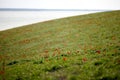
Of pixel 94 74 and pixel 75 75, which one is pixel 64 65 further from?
pixel 94 74

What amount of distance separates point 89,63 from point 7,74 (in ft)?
21.5

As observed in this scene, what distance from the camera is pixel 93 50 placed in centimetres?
1553

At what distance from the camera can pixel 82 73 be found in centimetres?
1057

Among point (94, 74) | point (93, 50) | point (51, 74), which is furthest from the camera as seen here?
point (93, 50)

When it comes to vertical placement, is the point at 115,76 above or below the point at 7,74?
above

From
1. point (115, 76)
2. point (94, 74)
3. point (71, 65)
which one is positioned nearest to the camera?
point (115, 76)

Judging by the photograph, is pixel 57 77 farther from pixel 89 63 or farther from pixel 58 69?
pixel 89 63

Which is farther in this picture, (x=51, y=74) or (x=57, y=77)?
(x=51, y=74)

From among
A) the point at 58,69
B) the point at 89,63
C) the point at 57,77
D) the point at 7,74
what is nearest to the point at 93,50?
the point at 89,63

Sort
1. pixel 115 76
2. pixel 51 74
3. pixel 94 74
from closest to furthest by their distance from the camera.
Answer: pixel 115 76 < pixel 94 74 < pixel 51 74

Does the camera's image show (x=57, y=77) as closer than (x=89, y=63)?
Yes

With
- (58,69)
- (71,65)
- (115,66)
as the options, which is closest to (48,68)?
(58,69)

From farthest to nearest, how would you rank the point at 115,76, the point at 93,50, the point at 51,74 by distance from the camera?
the point at 93,50, the point at 51,74, the point at 115,76

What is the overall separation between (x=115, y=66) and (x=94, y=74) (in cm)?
161
